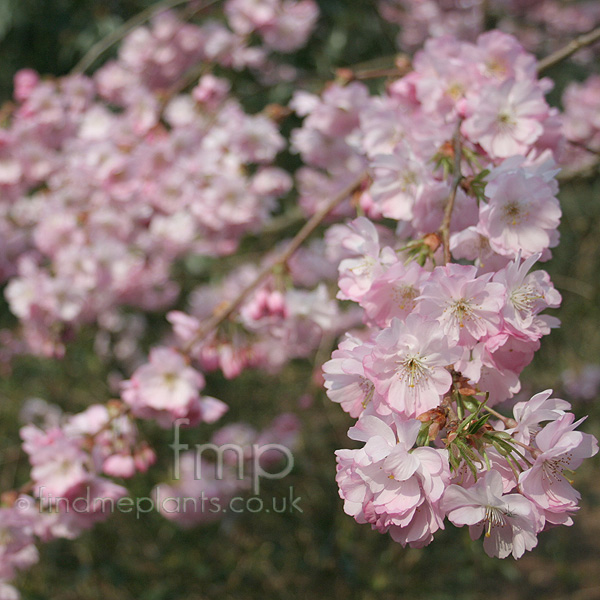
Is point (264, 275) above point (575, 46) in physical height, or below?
below

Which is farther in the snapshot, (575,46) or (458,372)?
(575,46)

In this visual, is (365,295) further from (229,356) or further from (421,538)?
(229,356)

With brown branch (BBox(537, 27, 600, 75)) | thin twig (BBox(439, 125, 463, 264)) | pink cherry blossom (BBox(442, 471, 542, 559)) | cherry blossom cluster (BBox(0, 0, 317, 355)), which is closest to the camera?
pink cherry blossom (BBox(442, 471, 542, 559))

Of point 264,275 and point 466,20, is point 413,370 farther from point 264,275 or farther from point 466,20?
point 466,20

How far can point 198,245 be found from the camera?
→ 6.70ft

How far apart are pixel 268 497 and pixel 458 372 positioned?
219 centimetres

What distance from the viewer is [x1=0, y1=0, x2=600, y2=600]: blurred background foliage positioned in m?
2.55

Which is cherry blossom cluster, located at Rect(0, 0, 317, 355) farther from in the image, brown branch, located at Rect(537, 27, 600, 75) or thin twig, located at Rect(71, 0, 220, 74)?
brown branch, located at Rect(537, 27, 600, 75)

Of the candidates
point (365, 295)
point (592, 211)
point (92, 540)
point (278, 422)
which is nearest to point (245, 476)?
point (278, 422)

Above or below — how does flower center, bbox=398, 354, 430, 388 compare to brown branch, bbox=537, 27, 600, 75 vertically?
above

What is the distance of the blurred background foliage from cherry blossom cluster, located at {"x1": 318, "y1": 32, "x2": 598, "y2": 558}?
167cm

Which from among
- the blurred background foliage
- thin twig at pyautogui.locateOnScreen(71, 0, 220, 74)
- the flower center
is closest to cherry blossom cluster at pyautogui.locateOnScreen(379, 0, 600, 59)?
the blurred background foliage

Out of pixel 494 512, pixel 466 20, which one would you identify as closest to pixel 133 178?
pixel 494 512

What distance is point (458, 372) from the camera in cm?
70
